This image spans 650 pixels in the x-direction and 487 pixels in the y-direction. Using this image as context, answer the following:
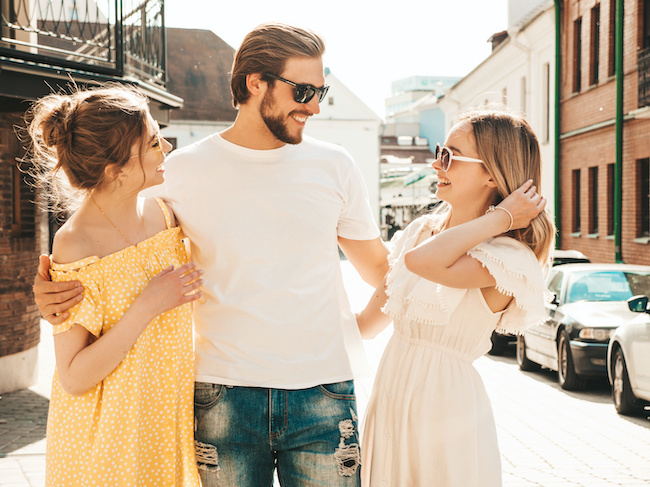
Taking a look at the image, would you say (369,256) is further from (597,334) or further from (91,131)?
(597,334)

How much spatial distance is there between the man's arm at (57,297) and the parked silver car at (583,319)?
28.9ft

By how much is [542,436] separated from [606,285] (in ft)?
12.7

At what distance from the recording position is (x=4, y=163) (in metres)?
9.55

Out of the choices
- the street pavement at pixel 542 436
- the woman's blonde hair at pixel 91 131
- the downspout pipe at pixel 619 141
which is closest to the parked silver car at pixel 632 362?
the street pavement at pixel 542 436

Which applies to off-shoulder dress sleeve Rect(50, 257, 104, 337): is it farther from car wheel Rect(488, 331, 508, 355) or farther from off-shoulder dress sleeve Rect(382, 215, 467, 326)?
car wheel Rect(488, 331, 508, 355)

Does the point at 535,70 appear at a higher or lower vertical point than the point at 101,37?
higher

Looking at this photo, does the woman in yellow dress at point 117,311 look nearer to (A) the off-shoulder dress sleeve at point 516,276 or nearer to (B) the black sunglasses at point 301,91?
(B) the black sunglasses at point 301,91

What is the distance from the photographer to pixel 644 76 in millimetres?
17828

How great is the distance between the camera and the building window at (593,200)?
22.2 m

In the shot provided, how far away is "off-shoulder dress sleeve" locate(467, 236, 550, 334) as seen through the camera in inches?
114

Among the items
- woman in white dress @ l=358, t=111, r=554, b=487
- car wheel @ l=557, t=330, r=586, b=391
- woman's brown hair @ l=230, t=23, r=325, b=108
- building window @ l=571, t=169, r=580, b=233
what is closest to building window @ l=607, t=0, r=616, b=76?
building window @ l=571, t=169, r=580, b=233

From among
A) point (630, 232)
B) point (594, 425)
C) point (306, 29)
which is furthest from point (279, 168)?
point (630, 232)

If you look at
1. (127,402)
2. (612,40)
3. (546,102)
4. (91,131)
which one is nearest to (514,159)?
(91,131)

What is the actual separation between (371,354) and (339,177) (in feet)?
33.4
